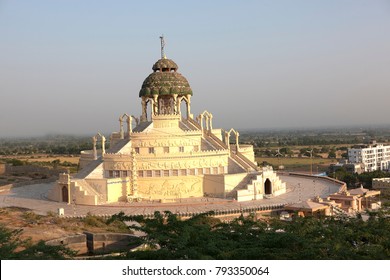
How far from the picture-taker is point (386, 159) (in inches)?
2613

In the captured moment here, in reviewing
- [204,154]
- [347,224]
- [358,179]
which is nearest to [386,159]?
[358,179]

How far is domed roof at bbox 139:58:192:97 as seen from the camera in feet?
114

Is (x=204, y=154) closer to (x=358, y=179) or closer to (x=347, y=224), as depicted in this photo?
(x=347, y=224)

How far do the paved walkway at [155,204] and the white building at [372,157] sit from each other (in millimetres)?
29854

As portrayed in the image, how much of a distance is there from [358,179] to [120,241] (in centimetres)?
3124

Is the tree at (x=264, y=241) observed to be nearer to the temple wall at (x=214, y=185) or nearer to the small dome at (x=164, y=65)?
the temple wall at (x=214, y=185)

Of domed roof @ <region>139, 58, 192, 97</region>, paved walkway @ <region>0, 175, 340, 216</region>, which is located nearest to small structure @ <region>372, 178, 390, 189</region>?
paved walkway @ <region>0, 175, 340, 216</region>

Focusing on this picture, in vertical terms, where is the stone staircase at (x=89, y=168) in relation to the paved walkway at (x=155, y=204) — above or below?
above

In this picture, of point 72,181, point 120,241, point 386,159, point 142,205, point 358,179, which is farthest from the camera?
point 386,159

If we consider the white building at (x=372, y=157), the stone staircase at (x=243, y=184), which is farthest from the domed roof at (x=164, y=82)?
the white building at (x=372, y=157)

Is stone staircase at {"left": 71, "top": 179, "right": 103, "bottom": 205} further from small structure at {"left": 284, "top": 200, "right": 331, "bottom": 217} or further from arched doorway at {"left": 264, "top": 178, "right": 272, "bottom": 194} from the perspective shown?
small structure at {"left": 284, "top": 200, "right": 331, "bottom": 217}

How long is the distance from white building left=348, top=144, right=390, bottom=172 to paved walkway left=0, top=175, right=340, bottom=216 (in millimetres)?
29854

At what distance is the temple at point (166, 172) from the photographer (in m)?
28.9

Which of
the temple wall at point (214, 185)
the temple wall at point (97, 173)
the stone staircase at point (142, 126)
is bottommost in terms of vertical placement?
the temple wall at point (214, 185)
